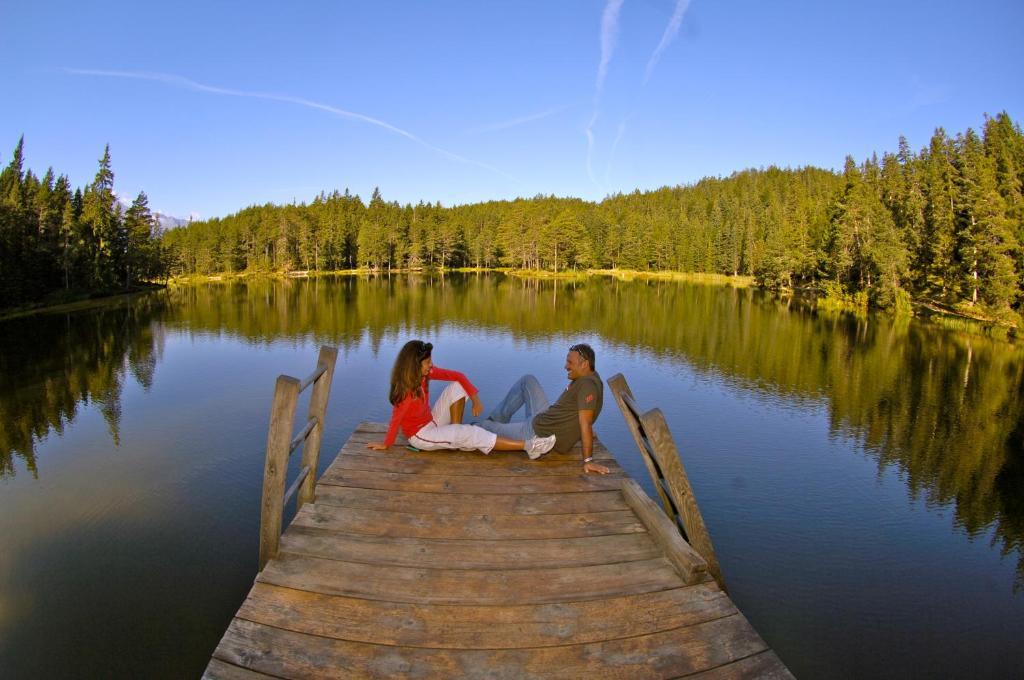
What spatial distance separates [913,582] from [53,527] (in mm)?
10706

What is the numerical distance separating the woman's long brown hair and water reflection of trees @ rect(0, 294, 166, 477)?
7.31m

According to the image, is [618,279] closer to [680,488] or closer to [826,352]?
[826,352]

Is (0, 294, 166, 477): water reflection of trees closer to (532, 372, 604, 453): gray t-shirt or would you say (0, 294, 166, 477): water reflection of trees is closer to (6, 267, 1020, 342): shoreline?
(6, 267, 1020, 342): shoreline

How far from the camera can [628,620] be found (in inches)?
145

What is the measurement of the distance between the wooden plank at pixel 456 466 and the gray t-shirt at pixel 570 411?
11.7 inches

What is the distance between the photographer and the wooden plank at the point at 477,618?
3.49m

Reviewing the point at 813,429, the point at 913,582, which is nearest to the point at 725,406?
the point at 813,429

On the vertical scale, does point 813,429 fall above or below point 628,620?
below

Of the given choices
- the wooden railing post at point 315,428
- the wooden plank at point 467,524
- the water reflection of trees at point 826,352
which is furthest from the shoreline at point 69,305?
the wooden plank at point 467,524

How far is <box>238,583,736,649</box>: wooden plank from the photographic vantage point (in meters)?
3.49

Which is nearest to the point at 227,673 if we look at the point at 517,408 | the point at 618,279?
the point at 517,408

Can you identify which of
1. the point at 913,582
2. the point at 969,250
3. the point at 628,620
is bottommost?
the point at 913,582

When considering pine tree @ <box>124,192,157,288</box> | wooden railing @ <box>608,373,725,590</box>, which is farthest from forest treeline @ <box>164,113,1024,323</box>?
wooden railing @ <box>608,373,725,590</box>

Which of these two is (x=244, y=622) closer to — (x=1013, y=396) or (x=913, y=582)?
(x=913, y=582)
